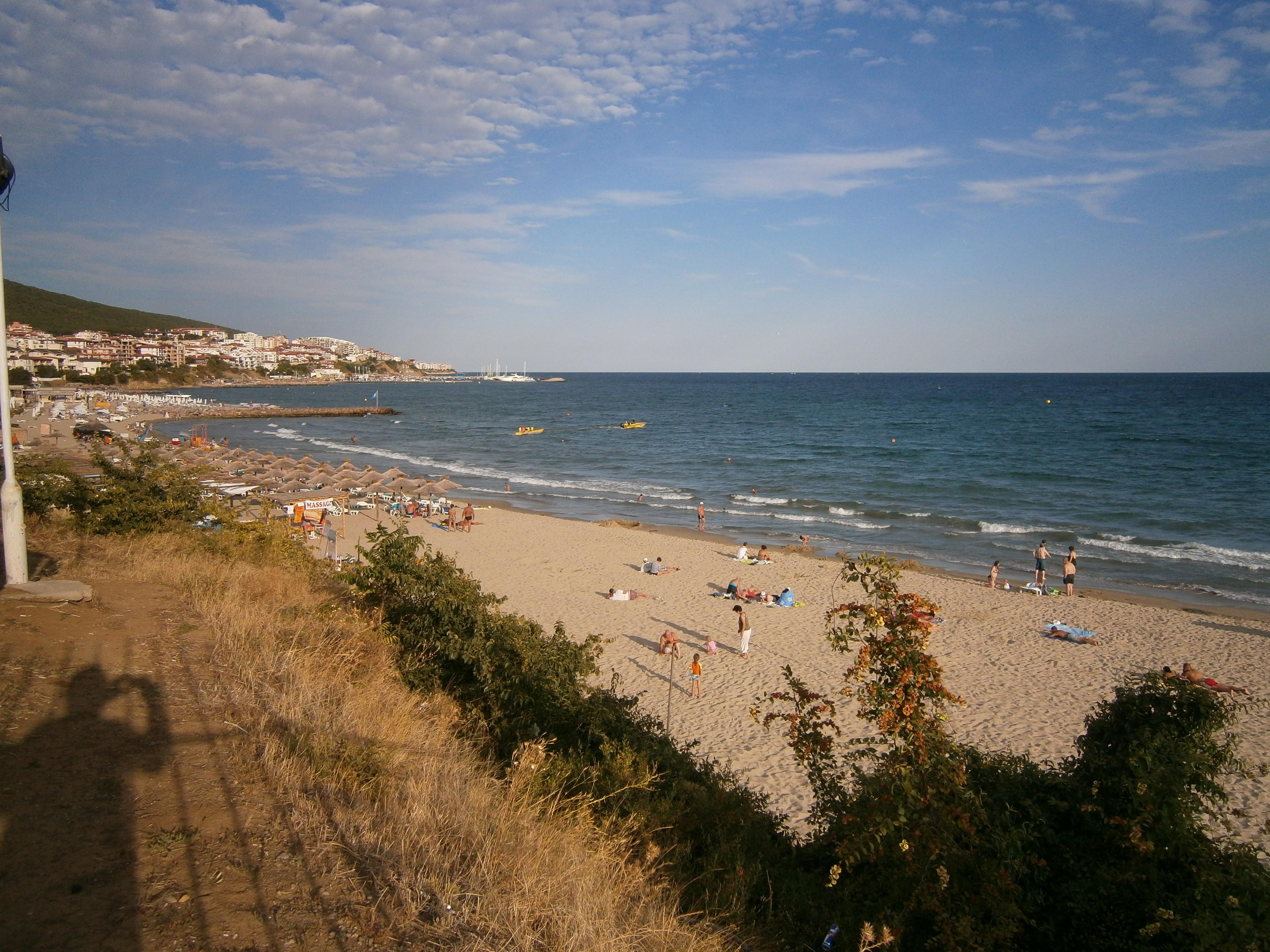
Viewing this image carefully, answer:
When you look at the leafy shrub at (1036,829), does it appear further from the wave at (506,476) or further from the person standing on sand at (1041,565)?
the wave at (506,476)

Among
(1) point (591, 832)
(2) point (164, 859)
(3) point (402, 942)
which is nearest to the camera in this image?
(3) point (402, 942)

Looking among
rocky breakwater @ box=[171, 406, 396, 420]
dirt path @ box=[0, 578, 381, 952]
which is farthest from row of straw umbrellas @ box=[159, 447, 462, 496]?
rocky breakwater @ box=[171, 406, 396, 420]

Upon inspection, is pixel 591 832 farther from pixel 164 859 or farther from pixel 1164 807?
pixel 1164 807

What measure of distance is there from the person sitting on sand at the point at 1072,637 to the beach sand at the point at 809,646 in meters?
0.19

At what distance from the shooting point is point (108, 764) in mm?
4422

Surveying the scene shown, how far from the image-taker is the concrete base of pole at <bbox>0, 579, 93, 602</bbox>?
6.92 m

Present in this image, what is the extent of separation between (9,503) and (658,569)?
16.6m

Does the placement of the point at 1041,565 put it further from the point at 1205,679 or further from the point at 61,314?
the point at 61,314

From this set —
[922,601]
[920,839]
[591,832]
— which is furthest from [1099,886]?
[591,832]

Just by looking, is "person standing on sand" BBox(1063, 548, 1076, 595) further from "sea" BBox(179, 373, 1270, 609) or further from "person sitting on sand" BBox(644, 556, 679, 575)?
"person sitting on sand" BBox(644, 556, 679, 575)

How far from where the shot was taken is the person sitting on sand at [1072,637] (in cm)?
1639

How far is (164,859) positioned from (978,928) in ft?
13.6

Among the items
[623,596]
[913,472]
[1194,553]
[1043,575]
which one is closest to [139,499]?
[623,596]

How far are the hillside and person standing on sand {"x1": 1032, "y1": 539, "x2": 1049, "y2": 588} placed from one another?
171270mm
